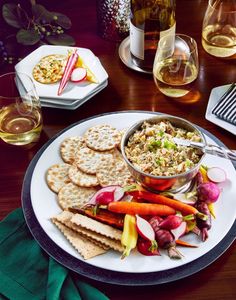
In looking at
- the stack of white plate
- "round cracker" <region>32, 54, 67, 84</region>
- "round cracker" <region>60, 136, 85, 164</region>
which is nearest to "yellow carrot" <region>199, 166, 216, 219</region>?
"round cracker" <region>60, 136, 85, 164</region>

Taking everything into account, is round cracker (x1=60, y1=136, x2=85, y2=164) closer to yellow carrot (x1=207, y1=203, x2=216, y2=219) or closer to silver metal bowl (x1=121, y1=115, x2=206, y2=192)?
silver metal bowl (x1=121, y1=115, x2=206, y2=192)

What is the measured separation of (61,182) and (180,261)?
0.36 meters

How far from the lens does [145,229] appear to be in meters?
1.13

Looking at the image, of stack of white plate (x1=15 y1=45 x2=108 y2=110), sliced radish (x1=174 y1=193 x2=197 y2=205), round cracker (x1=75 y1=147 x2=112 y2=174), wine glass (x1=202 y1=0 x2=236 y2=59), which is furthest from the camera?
wine glass (x1=202 y1=0 x2=236 y2=59)

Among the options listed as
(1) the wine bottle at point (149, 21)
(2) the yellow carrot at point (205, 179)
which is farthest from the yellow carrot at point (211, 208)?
(1) the wine bottle at point (149, 21)

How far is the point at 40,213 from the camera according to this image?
1223 millimetres

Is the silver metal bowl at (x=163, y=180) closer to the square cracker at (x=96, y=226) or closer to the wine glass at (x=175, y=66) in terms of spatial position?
the square cracker at (x=96, y=226)

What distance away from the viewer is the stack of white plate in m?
1.51

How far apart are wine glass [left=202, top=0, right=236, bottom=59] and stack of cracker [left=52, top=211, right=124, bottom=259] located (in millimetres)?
812

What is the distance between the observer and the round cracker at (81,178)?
128cm

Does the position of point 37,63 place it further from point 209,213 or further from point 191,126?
point 209,213

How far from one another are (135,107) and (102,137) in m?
0.20

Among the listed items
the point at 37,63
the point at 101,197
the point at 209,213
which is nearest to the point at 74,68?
the point at 37,63

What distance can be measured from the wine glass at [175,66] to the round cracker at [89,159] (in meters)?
0.31
